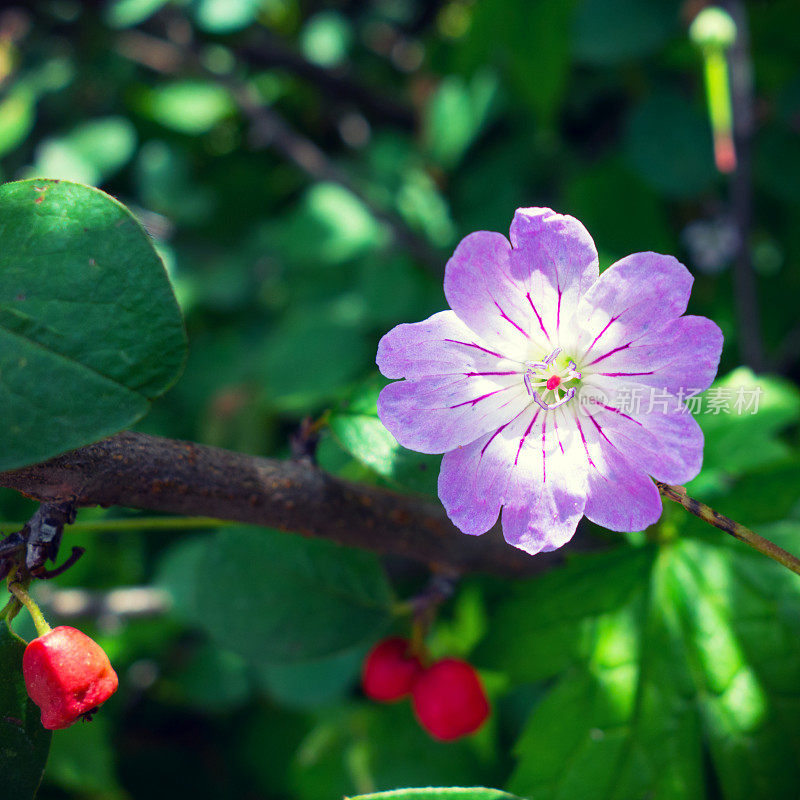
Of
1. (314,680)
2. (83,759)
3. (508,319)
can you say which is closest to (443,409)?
(508,319)

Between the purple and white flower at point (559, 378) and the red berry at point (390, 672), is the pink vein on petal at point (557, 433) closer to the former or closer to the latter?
the purple and white flower at point (559, 378)

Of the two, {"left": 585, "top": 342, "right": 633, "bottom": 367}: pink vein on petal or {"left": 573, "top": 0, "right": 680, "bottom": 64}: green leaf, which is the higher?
{"left": 573, "top": 0, "right": 680, "bottom": 64}: green leaf

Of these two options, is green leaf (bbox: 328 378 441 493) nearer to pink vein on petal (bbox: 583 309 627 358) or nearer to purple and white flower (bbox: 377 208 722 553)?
purple and white flower (bbox: 377 208 722 553)

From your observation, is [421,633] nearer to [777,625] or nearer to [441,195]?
[777,625]

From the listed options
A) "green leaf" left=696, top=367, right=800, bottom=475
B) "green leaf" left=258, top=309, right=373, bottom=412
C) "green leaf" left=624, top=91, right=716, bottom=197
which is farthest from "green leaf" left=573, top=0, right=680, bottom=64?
"green leaf" left=696, top=367, right=800, bottom=475

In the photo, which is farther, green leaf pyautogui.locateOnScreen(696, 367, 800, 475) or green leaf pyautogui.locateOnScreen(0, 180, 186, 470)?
green leaf pyautogui.locateOnScreen(696, 367, 800, 475)

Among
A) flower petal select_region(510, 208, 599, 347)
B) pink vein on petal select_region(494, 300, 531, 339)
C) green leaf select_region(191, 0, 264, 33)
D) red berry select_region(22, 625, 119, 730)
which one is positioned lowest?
red berry select_region(22, 625, 119, 730)
